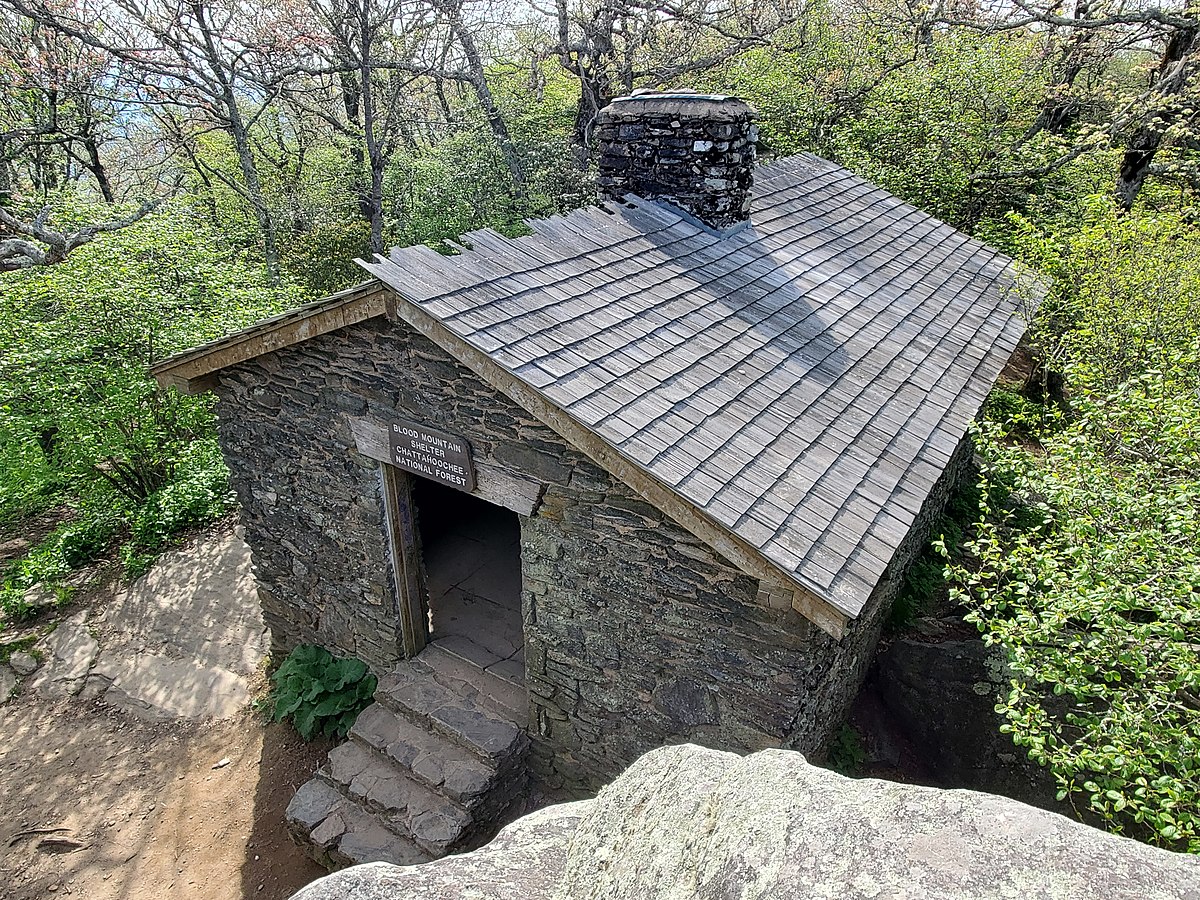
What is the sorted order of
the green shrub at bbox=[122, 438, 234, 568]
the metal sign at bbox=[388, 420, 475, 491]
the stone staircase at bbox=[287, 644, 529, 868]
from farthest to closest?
1. the green shrub at bbox=[122, 438, 234, 568]
2. the stone staircase at bbox=[287, 644, 529, 868]
3. the metal sign at bbox=[388, 420, 475, 491]

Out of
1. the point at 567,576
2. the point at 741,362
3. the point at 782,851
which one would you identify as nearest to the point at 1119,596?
the point at 741,362

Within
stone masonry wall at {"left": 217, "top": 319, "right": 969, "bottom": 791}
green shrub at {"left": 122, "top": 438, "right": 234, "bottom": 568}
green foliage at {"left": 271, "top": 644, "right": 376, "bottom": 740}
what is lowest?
green shrub at {"left": 122, "top": 438, "right": 234, "bottom": 568}

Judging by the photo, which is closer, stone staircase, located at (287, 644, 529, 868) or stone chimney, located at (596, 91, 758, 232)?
stone staircase, located at (287, 644, 529, 868)

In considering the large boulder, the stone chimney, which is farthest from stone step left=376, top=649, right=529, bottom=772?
the stone chimney

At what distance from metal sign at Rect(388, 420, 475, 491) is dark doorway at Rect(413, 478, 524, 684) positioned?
1145 millimetres

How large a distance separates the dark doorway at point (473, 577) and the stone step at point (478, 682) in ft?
0.21

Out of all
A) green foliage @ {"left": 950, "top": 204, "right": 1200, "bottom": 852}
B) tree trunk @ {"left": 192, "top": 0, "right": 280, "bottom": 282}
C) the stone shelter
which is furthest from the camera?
tree trunk @ {"left": 192, "top": 0, "right": 280, "bottom": 282}

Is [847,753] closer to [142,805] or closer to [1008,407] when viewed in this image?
[1008,407]

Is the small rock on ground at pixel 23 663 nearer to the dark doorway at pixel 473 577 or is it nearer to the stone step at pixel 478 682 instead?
the dark doorway at pixel 473 577

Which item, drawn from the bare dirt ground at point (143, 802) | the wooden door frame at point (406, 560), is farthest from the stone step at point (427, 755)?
the bare dirt ground at point (143, 802)

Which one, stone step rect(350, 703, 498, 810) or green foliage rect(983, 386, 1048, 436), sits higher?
green foliage rect(983, 386, 1048, 436)

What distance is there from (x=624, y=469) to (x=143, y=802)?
6.08 metres

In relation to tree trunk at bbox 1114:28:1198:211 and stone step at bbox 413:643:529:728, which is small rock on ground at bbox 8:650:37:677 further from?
tree trunk at bbox 1114:28:1198:211

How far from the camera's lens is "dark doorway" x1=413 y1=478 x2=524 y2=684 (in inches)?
270
